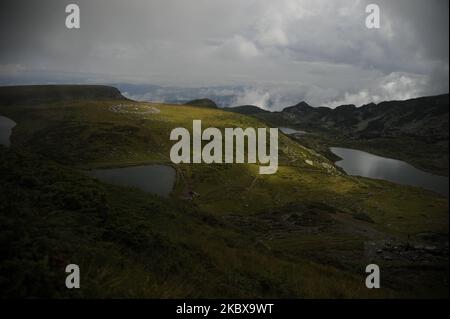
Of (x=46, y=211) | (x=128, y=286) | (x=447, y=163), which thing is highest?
(x=447, y=163)

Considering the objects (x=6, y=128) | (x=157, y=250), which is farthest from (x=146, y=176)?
(x=157, y=250)

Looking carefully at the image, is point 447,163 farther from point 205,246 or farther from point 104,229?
point 104,229

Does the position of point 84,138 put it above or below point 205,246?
above

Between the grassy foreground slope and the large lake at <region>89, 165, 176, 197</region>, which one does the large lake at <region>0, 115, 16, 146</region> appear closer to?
the large lake at <region>89, 165, 176, 197</region>

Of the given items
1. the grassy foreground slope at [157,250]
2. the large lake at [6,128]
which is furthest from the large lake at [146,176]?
the grassy foreground slope at [157,250]
